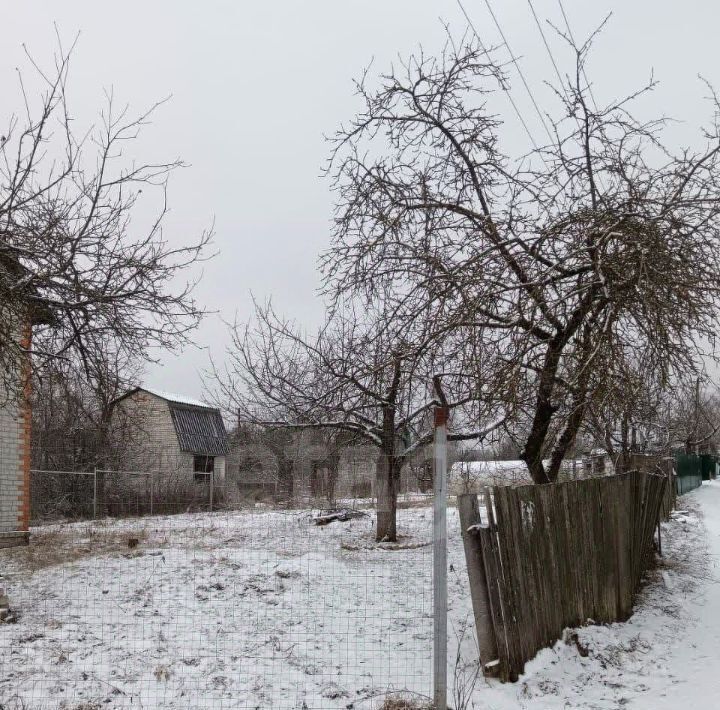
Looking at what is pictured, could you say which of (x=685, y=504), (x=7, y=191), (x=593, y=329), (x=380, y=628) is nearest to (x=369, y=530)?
(x=380, y=628)

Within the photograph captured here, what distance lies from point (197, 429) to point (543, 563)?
25.1 m

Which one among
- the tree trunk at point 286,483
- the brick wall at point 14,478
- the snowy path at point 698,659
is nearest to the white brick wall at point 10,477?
the brick wall at point 14,478

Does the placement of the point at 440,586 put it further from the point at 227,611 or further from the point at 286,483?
the point at 286,483

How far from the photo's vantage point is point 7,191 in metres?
6.34

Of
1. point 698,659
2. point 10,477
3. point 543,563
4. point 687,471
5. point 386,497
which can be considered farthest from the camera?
point 687,471

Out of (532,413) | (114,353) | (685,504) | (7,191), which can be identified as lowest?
(685,504)

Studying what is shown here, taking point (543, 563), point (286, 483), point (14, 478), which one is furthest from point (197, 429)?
point (543, 563)

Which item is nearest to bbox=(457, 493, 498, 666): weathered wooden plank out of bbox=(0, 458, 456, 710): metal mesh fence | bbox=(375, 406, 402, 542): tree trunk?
bbox=(0, 458, 456, 710): metal mesh fence

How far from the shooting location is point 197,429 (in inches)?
1175

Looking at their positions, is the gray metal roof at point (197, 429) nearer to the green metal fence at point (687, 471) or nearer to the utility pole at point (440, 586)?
the green metal fence at point (687, 471)

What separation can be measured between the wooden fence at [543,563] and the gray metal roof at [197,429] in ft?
71.5

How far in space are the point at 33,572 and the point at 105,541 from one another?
4.35 ft

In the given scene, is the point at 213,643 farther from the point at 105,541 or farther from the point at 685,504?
the point at 685,504

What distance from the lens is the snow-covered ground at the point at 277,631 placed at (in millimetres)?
5301
